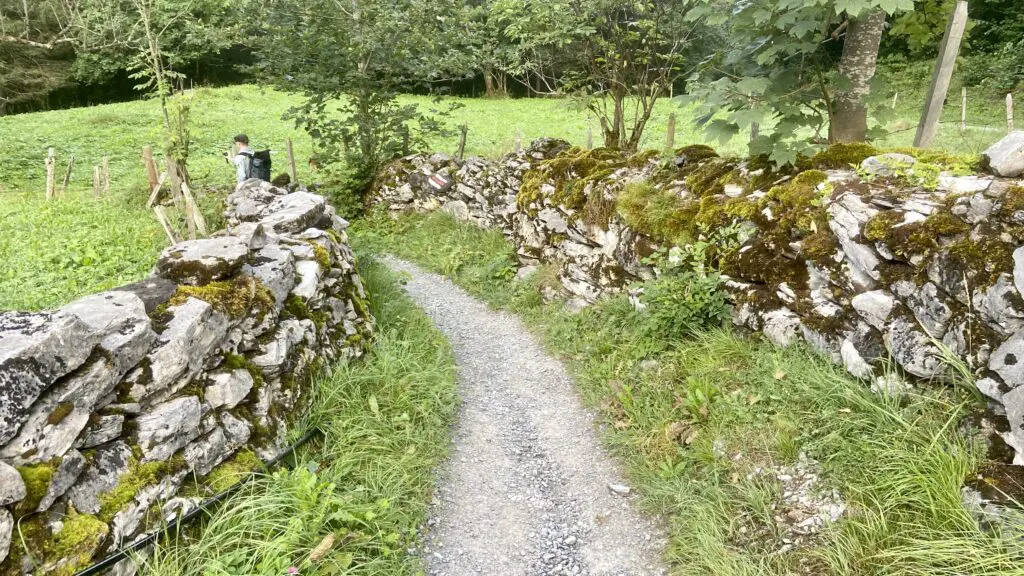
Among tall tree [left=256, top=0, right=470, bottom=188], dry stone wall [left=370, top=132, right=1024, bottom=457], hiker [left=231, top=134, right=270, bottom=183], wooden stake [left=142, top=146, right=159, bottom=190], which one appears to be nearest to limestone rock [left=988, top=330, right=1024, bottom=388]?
dry stone wall [left=370, top=132, right=1024, bottom=457]

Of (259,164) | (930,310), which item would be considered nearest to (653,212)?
(930,310)

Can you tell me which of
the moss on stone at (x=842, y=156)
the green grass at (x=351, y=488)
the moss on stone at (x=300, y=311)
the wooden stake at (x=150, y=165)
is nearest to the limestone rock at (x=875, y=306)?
the moss on stone at (x=842, y=156)

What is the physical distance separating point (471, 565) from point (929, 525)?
349 cm

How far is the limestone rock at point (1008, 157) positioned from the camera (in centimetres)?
453

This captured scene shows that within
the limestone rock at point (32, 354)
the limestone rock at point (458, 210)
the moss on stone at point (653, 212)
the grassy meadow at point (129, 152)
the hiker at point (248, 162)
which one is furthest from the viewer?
the limestone rock at point (458, 210)

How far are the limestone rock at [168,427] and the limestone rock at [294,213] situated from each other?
387cm

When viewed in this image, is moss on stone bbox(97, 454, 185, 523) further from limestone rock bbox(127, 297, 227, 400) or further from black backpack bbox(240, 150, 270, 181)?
black backpack bbox(240, 150, 270, 181)

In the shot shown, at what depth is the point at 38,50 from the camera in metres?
30.8

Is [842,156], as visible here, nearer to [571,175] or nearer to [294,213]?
[571,175]

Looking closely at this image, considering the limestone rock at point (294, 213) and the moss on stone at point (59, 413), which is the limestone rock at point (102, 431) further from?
the limestone rock at point (294, 213)

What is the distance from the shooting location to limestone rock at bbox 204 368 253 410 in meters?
4.71

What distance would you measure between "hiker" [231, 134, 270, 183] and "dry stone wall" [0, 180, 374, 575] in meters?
6.59

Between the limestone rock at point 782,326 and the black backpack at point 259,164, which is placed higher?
the black backpack at point 259,164

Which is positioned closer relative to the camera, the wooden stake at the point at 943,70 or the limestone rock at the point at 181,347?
the limestone rock at the point at 181,347
